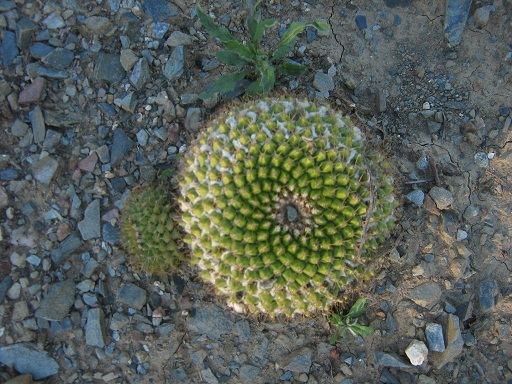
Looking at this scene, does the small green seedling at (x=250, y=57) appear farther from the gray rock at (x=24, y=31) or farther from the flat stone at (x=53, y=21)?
the gray rock at (x=24, y=31)

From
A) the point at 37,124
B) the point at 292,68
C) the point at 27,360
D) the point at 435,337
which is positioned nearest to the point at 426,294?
the point at 435,337

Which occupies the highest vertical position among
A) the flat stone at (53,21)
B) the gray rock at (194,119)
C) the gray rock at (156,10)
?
the gray rock at (156,10)

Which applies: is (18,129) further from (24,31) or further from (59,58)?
(24,31)

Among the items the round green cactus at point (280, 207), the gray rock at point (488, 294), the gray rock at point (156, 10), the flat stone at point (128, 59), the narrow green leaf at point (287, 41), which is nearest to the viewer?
the round green cactus at point (280, 207)

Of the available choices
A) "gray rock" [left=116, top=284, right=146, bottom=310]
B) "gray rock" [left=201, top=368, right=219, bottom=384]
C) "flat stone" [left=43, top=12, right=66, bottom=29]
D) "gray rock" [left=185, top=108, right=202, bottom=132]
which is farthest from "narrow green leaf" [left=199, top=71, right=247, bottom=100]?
"gray rock" [left=201, top=368, right=219, bottom=384]

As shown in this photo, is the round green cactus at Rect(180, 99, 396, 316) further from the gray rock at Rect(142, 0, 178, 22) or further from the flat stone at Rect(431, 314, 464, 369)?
the gray rock at Rect(142, 0, 178, 22)

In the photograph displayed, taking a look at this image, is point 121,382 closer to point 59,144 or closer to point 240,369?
point 240,369

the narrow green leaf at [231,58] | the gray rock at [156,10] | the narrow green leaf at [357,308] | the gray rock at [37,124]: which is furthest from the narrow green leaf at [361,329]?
the gray rock at [156,10]
